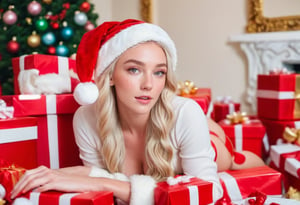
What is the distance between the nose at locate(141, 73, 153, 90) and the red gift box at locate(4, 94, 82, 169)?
0.59 metres

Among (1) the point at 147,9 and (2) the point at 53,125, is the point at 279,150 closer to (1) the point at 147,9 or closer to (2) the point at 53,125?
(2) the point at 53,125

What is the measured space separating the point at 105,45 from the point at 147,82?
21 cm

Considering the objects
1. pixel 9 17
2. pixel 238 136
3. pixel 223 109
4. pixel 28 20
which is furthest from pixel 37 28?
pixel 238 136

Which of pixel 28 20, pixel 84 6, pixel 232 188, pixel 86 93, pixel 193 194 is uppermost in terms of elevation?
pixel 84 6

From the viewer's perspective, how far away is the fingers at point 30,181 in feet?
3.37

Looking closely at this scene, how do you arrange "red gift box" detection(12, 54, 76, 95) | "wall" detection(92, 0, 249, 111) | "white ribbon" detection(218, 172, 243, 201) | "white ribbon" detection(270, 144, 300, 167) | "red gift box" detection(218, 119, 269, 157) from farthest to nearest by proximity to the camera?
"wall" detection(92, 0, 249, 111) → "red gift box" detection(218, 119, 269, 157) → "white ribbon" detection(270, 144, 300, 167) → "red gift box" detection(12, 54, 76, 95) → "white ribbon" detection(218, 172, 243, 201)

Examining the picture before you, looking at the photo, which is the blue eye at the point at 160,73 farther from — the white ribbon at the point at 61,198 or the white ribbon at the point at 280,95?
the white ribbon at the point at 280,95

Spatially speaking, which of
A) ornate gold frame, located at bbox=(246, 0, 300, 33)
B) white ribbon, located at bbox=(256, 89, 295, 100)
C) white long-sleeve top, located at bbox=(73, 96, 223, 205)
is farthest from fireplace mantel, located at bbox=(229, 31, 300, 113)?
white long-sleeve top, located at bbox=(73, 96, 223, 205)

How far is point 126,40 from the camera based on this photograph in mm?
1215

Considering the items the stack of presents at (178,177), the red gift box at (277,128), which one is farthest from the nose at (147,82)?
the red gift box at (277,128)

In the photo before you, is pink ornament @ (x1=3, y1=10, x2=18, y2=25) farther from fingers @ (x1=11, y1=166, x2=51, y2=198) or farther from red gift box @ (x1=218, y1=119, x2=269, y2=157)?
fingers @ (x1=11, y1=166, x2=51, y2=198)

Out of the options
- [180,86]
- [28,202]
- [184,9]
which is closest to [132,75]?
[28,202]

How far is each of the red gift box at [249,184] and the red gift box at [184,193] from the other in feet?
1.20

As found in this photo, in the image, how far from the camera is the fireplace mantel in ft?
10.0
